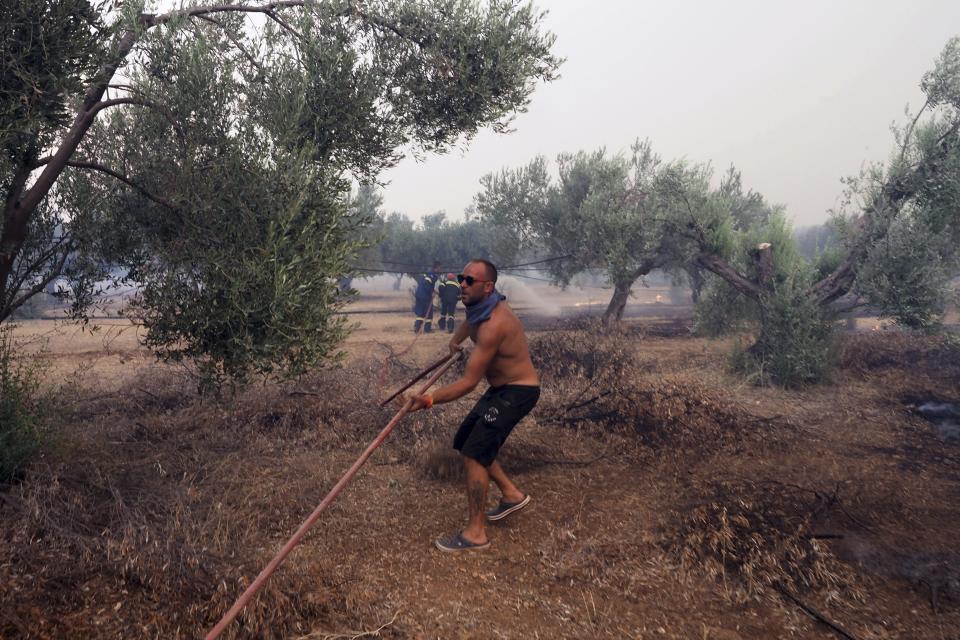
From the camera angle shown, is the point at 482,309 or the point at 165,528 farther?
the point at 482,309

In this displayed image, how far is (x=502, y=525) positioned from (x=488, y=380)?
4.36ft

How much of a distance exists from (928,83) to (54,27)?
14.1 metres

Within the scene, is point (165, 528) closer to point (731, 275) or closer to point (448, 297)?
point (731, 275)

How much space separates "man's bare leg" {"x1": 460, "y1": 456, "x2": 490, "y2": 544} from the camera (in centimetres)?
469

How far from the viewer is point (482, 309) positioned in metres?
4.80

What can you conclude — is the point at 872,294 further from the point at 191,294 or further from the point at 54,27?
the point at 54,27

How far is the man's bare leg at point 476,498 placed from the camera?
4.69 metres

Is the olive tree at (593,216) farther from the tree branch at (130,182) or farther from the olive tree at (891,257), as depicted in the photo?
the tree branch at (130,182)

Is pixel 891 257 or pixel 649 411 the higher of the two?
pixel 891 257

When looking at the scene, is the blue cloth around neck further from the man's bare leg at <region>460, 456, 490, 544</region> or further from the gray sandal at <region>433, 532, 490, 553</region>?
the gray sandal at <region>433, 532, 490, 553</region>

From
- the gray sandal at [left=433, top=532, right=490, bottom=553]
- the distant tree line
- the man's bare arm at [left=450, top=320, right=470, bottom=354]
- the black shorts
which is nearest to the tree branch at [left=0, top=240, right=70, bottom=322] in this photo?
the man's bare arm at [left=450, top=320, right=470, bottom=354]

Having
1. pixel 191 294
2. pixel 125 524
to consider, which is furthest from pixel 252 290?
pixel 125 524

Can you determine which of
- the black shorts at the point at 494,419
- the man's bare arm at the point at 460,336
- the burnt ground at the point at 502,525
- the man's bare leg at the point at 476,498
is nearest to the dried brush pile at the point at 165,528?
the burnt ground at the point at 502,525

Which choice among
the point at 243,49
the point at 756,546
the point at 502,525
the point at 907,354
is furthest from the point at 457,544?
the point at 907,354
